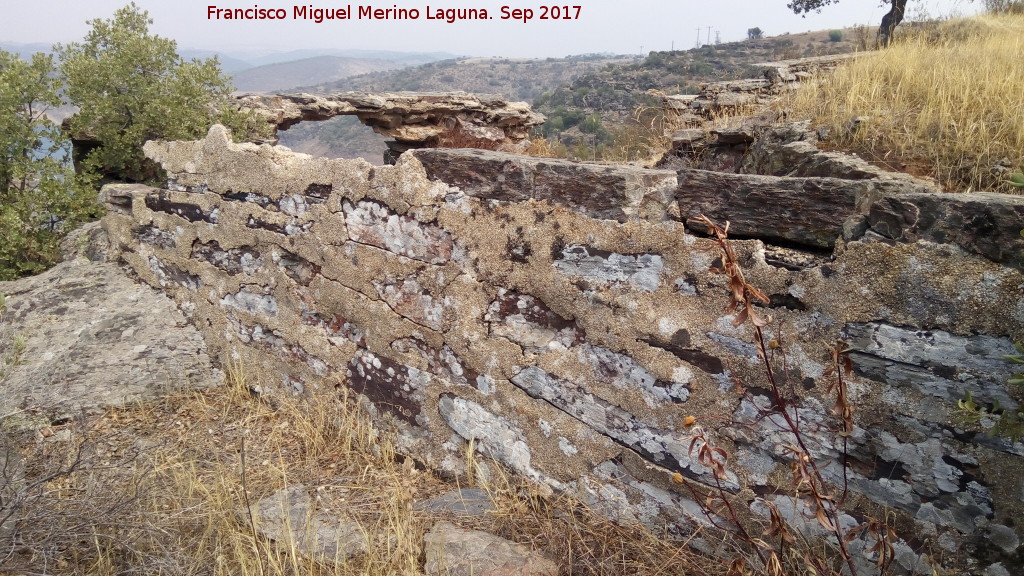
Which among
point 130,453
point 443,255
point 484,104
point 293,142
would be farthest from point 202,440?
point 293,142

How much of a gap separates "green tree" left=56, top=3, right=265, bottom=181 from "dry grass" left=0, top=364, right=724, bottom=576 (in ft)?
8.21

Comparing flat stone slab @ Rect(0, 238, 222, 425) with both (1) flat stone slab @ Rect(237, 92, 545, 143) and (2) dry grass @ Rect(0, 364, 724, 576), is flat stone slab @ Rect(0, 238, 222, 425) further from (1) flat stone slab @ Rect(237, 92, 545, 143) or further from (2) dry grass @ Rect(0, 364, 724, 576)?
(1) flat stone slab @ Rect(237, 92, 545, 143)

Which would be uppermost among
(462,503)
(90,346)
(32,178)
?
(32,178)

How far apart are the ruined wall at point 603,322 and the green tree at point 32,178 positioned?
70.2 inches

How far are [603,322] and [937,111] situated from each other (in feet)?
6.89

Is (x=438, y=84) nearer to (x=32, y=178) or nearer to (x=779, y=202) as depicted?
(x=32, y=178)

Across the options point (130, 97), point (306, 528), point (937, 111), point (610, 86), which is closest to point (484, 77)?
point (610, 86)

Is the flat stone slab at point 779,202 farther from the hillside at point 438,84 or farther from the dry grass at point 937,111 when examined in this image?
the hillside at point 438,84

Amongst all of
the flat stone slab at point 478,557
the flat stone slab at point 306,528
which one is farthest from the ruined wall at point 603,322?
the flat stone slab at point 306,528

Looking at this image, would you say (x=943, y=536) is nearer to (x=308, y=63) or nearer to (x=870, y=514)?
(x=870, y=514)

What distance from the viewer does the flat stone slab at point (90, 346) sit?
10.0ft

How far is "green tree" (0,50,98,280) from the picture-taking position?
166 inches

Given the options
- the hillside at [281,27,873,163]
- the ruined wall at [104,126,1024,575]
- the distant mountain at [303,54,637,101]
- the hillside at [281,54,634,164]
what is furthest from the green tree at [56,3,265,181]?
the distant mountain at [303,54,637,101]

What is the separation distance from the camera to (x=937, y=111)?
283cm
